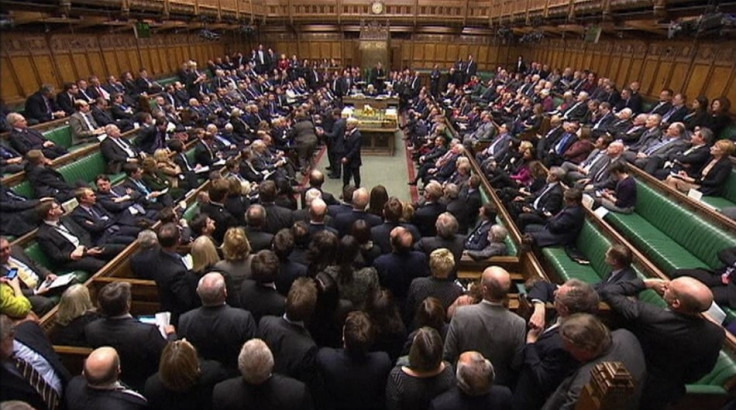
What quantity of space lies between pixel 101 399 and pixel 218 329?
64 cm

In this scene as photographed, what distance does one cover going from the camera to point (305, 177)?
8.81m

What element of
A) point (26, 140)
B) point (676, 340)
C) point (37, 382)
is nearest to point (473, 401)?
point (676, 340)

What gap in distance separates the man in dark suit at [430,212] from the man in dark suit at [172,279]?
2.29 meters

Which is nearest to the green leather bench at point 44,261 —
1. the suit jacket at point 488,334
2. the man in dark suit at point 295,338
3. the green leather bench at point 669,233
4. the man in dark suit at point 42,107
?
the man in dark suit at point 295,338

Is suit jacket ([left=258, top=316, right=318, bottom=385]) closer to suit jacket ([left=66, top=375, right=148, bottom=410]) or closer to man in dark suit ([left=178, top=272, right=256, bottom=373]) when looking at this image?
man in dark suit ([left=178, top=272, right=256, bottom=373])

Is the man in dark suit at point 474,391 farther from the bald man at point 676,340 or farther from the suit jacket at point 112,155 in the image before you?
the suit jacket at point 112,155

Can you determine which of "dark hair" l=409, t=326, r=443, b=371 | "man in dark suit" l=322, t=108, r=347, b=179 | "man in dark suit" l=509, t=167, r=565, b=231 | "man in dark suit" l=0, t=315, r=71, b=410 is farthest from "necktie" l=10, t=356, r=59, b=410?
"man in dark suit" l=322, t=108, r=347, b=179

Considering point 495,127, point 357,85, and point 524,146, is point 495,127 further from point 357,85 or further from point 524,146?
point 357,85

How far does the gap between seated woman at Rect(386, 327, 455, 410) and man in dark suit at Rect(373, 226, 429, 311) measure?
3.75 feet

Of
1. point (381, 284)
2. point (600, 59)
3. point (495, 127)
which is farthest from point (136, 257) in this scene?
point (600, 59)

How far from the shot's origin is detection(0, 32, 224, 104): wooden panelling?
8.00m

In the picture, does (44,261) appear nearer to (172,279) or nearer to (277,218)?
(172,279)

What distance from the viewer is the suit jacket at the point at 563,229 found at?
4.33 m

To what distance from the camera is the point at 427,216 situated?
430cm
